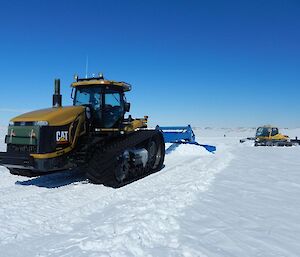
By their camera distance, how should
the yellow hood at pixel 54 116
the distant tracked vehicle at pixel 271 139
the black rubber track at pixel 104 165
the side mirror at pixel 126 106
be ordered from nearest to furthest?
1. the yellow hood at pixel 54 116
2. the black rubber track at pixel 104 165
3. the side mirror at pixel 126 106
4. the distant tracked vehicle at pixel 271 139

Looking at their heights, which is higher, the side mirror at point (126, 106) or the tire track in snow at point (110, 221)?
the side mirror at point (126, 106)

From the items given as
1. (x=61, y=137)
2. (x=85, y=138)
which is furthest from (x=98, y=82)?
(x=61, y=137)

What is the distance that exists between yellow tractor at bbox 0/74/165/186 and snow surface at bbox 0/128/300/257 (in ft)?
1.73

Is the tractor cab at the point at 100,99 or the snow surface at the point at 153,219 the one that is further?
the tractor cab at the point at 100,99

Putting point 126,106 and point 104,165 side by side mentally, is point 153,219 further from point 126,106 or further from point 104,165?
point 126,106

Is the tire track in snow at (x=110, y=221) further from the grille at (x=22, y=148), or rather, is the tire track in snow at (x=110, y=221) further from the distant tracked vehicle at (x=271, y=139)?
the distant tracked vehicle at (x=271, y=139)

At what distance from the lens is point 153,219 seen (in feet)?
15.3

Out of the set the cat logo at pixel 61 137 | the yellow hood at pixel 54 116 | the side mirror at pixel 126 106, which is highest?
the side mirror at pixel 126 106

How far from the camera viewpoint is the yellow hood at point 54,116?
7836 millimetres

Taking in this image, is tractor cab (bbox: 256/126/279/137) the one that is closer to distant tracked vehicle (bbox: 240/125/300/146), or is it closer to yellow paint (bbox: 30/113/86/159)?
distant tracked vehicle (bbox: 240/125/300/146)

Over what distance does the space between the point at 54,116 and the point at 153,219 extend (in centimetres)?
419

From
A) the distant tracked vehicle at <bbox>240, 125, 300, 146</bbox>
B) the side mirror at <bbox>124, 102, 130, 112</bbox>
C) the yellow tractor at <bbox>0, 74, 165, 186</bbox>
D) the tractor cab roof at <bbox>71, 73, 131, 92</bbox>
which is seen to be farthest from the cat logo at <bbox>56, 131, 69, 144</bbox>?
the distant tracked vehicle at <bbox>240, 125, 300, 146</bbox>

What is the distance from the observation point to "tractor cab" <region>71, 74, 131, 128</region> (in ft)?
30.6

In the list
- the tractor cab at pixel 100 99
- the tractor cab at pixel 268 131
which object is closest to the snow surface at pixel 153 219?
the tractor cab at pixel 100 99
